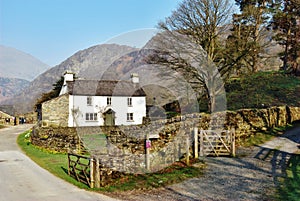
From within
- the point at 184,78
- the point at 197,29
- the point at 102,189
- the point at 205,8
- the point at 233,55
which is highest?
the point at 205,8

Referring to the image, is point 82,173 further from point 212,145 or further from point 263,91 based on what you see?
point 263,91

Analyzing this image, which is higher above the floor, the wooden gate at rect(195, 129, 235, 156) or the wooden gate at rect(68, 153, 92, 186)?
the wooden gate at rect(195, 129, 235, 156)

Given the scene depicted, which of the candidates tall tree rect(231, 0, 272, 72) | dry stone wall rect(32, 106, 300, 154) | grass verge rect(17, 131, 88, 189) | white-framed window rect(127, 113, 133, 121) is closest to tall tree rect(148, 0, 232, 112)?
tall tree rect(231, 0, 272, 72)

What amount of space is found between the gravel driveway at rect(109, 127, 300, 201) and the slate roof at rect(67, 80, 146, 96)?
24.4 meters

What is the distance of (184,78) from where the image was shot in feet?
82.7

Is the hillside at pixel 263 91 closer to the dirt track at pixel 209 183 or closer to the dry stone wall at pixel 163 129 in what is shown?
the dry stone wall at pixel 163 129

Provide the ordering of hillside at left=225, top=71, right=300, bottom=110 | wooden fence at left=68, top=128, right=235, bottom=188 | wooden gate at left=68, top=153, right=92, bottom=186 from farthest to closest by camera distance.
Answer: hillside at left=225, top=71, right=300, bottom=110, wooden gate at left=68, top=153, right=92, bottom=186, wooden fence at left=68, top=128, right=235, bottom=188

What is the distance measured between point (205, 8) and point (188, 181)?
18246 millimetres

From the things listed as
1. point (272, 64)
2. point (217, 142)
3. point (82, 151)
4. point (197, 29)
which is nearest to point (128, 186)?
point (217, 142)

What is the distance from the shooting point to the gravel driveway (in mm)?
9289

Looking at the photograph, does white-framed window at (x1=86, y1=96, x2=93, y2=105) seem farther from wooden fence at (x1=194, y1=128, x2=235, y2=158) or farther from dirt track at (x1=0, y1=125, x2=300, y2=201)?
wooden fence at (x1=194, y1=128, x2=235, y2=158)

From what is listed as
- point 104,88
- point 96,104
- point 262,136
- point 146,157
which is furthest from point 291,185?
point 104,88

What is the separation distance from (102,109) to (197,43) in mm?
16566

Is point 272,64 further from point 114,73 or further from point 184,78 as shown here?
point 114,73
